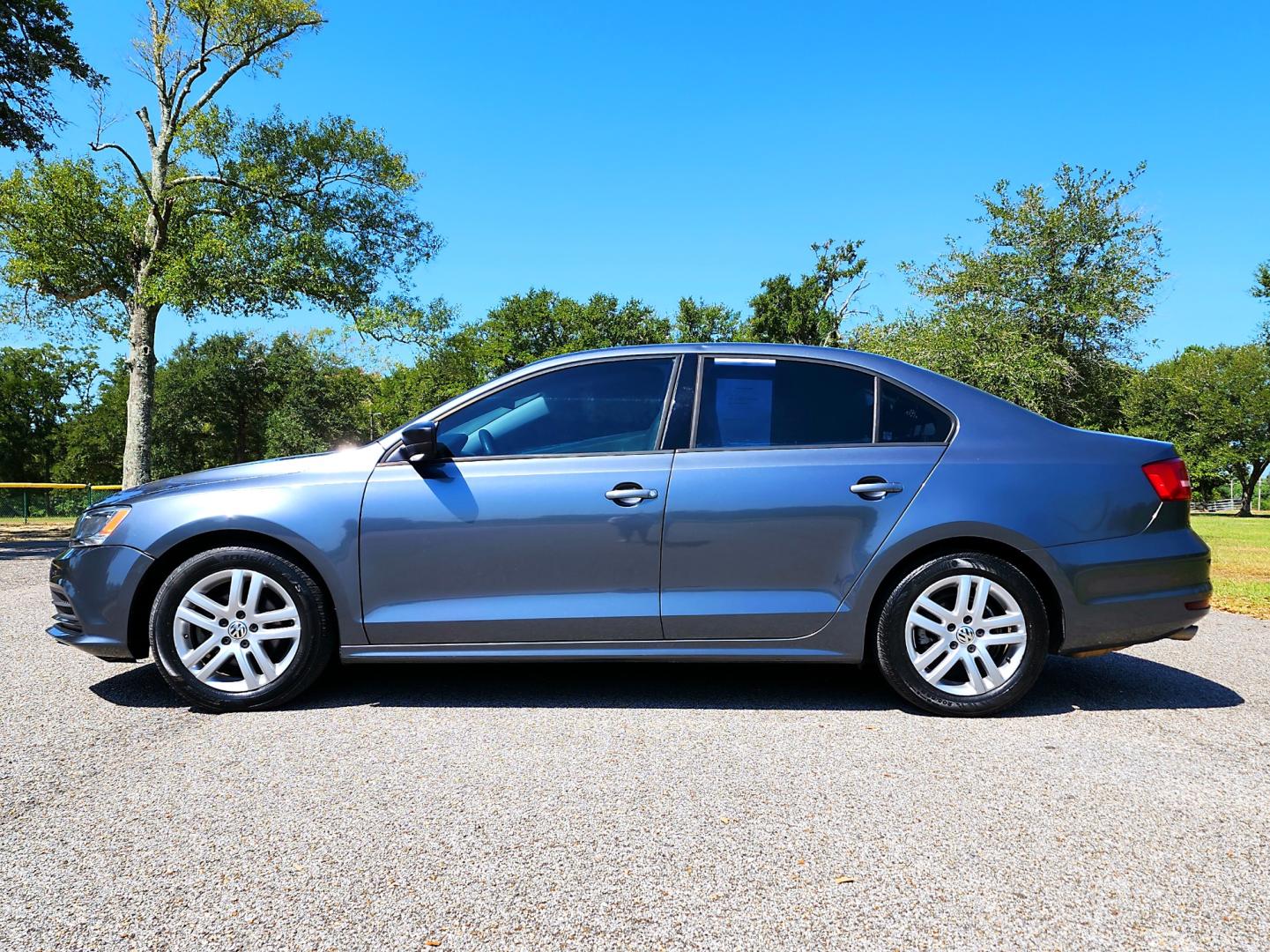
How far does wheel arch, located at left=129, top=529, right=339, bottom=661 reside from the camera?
3.90 meters

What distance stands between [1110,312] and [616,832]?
92.1ft

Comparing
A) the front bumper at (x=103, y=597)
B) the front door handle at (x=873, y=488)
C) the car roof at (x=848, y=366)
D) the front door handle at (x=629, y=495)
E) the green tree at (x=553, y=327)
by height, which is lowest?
the front bumper at (x=103, y=597)

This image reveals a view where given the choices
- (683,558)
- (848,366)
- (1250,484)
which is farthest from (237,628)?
(1250,484)

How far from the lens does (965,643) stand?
377cm

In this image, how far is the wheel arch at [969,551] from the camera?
12.5 ft

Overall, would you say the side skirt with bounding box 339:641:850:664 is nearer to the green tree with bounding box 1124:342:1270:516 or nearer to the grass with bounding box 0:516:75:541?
the grass with bounding box 0:516:75:541

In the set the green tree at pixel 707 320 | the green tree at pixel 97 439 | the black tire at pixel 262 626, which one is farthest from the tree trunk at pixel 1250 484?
the green tree at pixel 97 439

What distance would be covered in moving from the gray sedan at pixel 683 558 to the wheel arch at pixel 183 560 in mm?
11

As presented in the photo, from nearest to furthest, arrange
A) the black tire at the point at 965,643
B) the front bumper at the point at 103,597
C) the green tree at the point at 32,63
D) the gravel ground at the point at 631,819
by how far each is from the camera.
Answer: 1. the gravel ground at the point at 631,819
2. the black tire at the point at 965,643
3. the front bumper at the point at 103,597
4. the green tree at the point at 32,63

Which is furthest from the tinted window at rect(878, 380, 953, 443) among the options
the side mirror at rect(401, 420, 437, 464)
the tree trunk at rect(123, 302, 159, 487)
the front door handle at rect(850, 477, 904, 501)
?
the tree trunk at rect(123, 302, 159, 487)

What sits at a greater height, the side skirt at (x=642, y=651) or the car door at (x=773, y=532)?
the car door at (x=773, y=532)

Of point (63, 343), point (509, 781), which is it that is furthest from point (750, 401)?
point (63, 343)

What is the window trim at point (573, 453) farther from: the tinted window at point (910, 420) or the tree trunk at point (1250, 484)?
the tree trunk at point (1250, 484)

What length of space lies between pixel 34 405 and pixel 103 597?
6004cm
